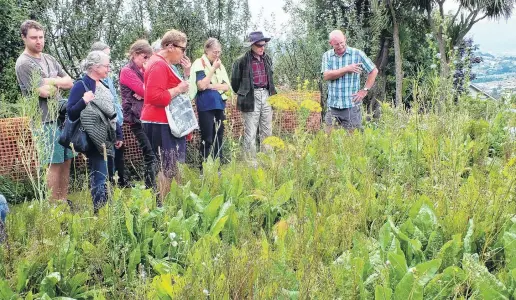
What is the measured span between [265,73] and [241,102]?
0.46 m

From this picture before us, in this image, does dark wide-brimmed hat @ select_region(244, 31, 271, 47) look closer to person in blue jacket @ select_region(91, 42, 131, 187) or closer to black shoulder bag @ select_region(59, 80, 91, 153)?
person in blue jacket @ select_region(91, 42, 131, 187)

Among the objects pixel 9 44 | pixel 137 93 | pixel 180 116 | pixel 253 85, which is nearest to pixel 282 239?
pixel 180 116

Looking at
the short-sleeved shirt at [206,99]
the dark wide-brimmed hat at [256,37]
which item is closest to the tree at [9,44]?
the short-sleeved shirt at [206,99]

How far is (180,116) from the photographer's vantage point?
5035 millimetres

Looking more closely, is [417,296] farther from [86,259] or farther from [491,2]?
[491,2]

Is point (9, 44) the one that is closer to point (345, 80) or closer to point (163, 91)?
point (163, 91)

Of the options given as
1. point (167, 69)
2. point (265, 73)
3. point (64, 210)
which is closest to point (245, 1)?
point (265, 73)

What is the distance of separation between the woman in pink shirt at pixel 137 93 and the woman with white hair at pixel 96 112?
0.57 metres

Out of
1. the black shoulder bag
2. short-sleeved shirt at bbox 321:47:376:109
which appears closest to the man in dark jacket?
short-sleeved shirt at bbox 321:47:376:109

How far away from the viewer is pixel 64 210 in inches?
133

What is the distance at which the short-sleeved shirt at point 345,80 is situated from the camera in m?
6.41

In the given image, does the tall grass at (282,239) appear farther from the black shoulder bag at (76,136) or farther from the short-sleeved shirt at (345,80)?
the short-sleeved shirt at (345,80)

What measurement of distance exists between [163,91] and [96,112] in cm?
59

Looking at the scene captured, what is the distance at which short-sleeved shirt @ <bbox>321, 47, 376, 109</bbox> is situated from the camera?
641 centimetres
